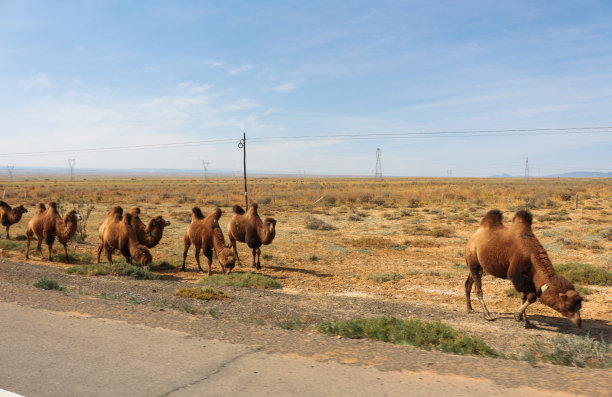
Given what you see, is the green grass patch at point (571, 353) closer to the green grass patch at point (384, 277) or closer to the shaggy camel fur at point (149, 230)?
the green grass patch at point (384, 277)

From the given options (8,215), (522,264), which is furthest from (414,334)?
(8,215)

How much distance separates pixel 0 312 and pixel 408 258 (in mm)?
14820

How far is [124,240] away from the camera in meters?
14.3

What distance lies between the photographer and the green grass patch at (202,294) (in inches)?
393

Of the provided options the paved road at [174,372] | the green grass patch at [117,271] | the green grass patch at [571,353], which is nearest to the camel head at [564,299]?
the green grass patch at [571,353]

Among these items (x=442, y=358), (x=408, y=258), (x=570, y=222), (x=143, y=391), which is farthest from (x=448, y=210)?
(x=143, y=391)

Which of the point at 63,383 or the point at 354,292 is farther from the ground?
the point at 63,383

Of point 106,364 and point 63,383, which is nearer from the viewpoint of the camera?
point 63,383

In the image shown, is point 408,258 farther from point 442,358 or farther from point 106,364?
point 106,364

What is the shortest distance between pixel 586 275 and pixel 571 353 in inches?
351

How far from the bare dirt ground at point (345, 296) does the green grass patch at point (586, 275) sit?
1.77 feet

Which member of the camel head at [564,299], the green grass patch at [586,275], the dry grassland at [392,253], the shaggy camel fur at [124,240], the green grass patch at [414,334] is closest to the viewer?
the green grass patch at [414,334]

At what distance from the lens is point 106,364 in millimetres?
5250

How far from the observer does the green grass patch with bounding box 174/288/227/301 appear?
32.8 ft
